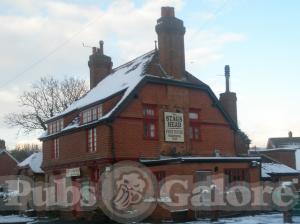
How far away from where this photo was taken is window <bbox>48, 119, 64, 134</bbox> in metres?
35.8

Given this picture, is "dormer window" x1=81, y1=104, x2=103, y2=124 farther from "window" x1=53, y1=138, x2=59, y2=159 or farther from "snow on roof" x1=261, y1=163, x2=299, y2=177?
"snow on roof" x1=261, y1=163, x2=299, y2=177

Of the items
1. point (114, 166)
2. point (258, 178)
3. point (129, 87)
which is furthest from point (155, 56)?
point (258, 178)

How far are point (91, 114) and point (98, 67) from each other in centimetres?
843

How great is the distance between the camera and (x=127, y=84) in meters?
31.0

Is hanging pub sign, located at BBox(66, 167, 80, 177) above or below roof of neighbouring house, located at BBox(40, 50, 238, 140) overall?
below

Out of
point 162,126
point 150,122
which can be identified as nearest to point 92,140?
point 150,122

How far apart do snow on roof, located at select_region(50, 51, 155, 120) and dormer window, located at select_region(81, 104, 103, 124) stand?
17.9 inches

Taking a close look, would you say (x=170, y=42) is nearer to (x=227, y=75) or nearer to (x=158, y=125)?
(x=158, y=125)

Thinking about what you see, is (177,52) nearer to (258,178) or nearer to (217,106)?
(217,106)

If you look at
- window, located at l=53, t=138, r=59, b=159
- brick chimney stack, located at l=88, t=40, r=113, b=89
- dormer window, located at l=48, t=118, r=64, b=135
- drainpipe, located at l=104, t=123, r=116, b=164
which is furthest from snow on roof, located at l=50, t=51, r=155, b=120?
window, located at l=53, t=138, r=59, b=159

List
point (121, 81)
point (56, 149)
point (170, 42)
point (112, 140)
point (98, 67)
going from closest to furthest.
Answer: point (112, 140) → point (170, 42) → point (121, 81) → point (56, 149) → point (98, 67)

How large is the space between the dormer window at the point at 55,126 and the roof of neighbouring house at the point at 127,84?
16.1 inches

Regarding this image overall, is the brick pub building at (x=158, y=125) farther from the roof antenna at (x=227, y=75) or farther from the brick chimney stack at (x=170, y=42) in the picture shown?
the roof antenna at (x=227, y=75)

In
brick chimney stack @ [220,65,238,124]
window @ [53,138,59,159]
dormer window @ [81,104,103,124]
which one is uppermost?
brick chimney stack @ [220,65,238,124]
